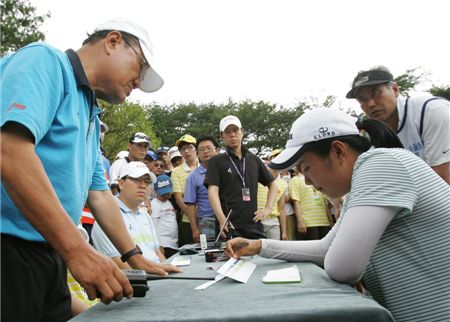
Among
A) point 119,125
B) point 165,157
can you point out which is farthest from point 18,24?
point 165,157

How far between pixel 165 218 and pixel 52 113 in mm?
3793

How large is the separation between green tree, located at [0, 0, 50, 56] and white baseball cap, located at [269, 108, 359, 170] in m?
19.2

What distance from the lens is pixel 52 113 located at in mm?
1279

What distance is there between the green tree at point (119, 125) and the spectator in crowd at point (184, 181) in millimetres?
17144

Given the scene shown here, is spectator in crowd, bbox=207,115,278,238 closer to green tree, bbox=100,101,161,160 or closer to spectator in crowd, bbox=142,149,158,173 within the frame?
spectator in crowd, bbox=142,149,158,173

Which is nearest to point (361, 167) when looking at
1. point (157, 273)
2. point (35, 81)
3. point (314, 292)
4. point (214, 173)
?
point (314, 292)

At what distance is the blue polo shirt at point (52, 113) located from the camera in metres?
1.17

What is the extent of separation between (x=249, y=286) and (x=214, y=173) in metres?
2.97

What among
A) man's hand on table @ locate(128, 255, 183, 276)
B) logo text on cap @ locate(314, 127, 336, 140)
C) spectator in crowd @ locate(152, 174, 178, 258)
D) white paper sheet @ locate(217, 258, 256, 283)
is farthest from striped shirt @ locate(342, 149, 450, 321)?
spectator in crowd @ locate(152, 174, 178, 258)

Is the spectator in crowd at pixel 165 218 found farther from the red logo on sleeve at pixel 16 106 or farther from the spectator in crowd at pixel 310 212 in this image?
the red logo on sleeve at pixel 16 106

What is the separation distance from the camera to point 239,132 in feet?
14.9

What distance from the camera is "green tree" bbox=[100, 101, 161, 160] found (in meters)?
22.6

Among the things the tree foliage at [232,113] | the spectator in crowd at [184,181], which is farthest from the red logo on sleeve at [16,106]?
the tree foliage at [232,113]

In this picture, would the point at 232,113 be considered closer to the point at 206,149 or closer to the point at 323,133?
the point at 206,149
